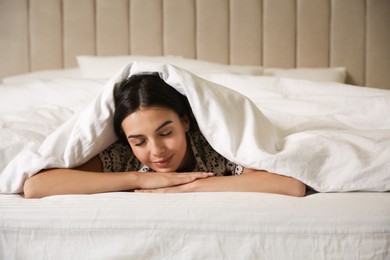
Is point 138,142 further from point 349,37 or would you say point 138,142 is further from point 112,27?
point 349,37

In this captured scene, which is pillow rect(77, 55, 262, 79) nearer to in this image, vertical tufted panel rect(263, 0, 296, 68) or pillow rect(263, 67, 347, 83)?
pillow rect(263, 67, 347, 83)

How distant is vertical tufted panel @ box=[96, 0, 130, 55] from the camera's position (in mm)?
2457

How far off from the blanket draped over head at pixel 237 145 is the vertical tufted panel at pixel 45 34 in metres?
1.32

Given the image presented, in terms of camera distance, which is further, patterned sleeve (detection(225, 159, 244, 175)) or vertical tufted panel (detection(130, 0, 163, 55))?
vertical tufted panel (detection(130, 0, 163, 55))

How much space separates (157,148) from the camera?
3.80 ft

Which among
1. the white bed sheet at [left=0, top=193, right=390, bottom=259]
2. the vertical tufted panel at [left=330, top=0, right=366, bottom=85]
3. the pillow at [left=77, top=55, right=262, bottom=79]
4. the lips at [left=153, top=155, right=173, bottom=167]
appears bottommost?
the white bed sheet at [left=0, top=193, right=390, bottom=259]

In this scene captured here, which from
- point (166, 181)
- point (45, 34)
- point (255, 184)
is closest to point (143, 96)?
point (166, 181)

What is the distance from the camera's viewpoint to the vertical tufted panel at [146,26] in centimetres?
245

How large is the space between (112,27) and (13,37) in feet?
1.79

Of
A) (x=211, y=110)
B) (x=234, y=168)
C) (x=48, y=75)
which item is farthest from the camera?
(x=48, y=75)

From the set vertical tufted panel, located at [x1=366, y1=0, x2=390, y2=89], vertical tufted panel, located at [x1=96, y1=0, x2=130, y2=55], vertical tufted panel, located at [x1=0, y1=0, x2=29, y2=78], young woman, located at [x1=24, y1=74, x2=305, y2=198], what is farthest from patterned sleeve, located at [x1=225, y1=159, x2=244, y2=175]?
vertical tufted panel, located at [x1=0, y1=0, x2=29, y2=78]

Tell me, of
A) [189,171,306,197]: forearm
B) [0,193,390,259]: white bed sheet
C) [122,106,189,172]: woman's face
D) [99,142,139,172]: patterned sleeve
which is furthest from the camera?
[99,142,139,172]: patterned sleeve

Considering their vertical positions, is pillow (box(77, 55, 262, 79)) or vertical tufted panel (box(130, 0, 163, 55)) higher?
vertical tufted panel (box(130, 0, 163, 55))

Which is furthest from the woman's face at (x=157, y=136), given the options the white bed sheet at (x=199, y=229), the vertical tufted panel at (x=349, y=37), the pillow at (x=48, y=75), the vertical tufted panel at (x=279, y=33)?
the vertical tufted panel at (x=349, y=37)
